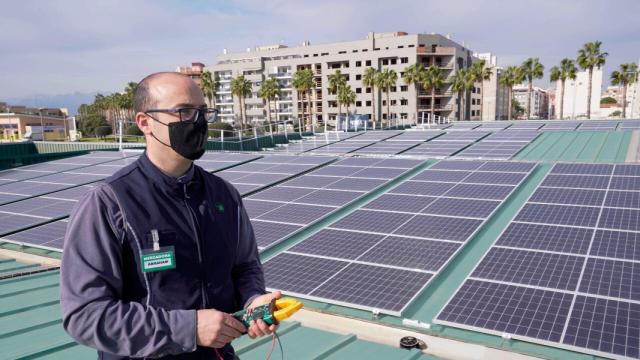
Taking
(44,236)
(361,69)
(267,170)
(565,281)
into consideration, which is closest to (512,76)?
(361,69)

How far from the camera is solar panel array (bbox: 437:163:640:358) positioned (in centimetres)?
585

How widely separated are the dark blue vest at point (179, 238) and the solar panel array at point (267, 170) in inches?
409

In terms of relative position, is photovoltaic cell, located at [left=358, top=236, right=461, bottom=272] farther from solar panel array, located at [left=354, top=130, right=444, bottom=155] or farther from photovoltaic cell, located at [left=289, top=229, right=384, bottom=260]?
solar panel array, located at [left=354, top=130, right=444, bottom=155]

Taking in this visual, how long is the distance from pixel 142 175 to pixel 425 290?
572 centimetres

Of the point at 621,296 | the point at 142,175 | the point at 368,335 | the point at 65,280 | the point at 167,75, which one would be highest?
the point at 167,75

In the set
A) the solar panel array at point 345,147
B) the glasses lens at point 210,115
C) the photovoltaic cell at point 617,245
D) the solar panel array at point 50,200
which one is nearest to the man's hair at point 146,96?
the glasses lens at point 210,115

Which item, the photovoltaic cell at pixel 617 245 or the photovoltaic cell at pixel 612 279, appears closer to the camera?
the photovoltaic cell at pixel 612 279

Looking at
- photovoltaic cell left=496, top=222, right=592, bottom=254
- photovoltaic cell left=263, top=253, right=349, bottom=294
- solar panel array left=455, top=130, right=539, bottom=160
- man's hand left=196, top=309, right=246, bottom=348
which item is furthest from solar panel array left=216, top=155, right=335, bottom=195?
man's hand left=196, top=309, right=246, bottom=348

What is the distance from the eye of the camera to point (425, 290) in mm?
7355

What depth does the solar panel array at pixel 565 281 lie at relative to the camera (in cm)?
585

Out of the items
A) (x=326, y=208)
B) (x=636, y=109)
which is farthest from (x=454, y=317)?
(x=636, y=109)

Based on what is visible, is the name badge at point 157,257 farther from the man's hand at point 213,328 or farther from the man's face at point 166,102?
the man's face at point 166,102

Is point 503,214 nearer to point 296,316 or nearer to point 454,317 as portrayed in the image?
point 454,317

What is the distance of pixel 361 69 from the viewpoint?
110312 millimetres
